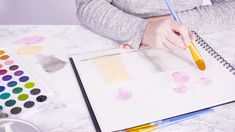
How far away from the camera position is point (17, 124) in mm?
465

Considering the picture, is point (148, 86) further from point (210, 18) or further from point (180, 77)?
point (210, 18)

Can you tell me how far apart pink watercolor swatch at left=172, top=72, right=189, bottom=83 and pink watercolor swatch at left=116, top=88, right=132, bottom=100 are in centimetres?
9

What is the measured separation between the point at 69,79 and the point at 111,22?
0.19 meters

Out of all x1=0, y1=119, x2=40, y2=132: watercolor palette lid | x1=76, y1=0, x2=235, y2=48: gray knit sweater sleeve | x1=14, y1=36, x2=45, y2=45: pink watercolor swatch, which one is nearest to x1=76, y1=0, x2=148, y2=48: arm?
x1=76, y1=0, x2=235, y2=48: gray knit sweater sleeve

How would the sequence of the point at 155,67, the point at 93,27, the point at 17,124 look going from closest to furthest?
1. the point at 17,124
2. the point at 155,67
3. the point at 93,27

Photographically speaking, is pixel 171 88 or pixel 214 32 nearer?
pixel 171 88

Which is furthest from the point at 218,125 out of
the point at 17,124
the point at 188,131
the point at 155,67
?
the point at 17,124

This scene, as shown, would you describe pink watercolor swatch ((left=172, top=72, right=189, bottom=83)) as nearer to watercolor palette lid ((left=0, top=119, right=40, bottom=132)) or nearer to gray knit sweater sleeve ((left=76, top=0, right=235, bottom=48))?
gray knit sweater sleeve ((left=76, top=0, right=235, bottom=48))

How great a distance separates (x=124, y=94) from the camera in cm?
54

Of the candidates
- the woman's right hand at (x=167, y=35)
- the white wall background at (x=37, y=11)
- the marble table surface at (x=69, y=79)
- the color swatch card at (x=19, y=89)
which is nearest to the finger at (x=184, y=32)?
the woman's right hand at (x=167, y=35)

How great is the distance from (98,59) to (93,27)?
0.42 feet

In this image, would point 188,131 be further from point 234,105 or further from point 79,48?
point 79,48

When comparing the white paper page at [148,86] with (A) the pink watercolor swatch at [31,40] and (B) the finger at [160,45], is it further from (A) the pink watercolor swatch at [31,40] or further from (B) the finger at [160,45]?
(A) the pink watercolor swatch at [31,40]

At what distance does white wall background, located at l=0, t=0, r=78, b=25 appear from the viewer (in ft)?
4.24
